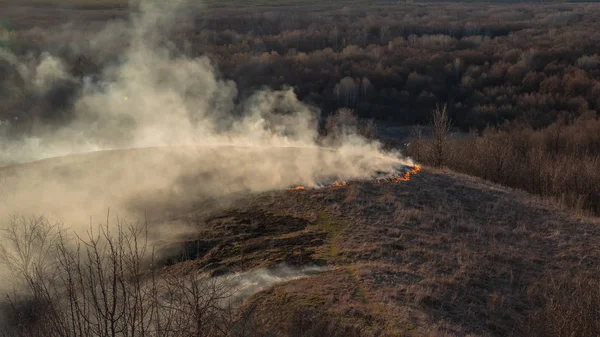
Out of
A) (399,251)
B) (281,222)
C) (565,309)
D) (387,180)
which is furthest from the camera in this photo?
(387,180)

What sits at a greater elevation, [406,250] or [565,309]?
[406,250]

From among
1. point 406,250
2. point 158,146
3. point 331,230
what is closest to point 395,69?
point 158,146

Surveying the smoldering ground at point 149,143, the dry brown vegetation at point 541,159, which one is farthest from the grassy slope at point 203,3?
the dry brown vegetation at point 541,159

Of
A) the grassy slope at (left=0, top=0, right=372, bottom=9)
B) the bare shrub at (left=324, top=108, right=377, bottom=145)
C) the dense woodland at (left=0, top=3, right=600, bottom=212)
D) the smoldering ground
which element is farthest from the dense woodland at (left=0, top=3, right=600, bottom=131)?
the grassy slope at (left=0, top=0, right=372, bottom=9)

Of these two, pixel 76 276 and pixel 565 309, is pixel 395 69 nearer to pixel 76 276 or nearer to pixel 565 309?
pixel 565 309

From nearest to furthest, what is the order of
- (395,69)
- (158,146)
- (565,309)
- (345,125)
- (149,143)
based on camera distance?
(565,309), (158,146), (149,143), (345,125), (395,69)

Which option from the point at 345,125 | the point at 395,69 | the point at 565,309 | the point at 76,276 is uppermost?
the point at 395,69

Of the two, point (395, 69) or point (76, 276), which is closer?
point (76, 276)
